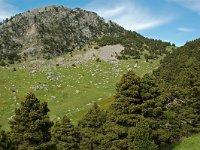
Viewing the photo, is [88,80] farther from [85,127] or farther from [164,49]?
[85,127]

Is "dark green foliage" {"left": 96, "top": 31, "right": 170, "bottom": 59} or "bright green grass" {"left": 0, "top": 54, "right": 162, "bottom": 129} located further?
"dark green foliage" {"left": 96, "top": 31, "right": 170, "bottom": 59}

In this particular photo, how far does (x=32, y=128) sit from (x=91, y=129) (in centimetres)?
1174

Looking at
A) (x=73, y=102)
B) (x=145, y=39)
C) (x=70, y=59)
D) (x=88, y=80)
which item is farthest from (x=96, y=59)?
(x=73, y=102)

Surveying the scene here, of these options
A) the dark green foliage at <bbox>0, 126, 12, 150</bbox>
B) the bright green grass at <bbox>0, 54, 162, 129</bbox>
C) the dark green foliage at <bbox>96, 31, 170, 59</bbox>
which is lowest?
the dark green foliage at <bbox>0, 126, 12, 150</bbox>

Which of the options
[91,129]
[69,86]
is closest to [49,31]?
[69,86]

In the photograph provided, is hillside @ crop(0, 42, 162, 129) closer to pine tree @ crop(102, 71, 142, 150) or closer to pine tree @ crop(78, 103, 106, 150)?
pine tree @ crop(78, 103, 106, 150)

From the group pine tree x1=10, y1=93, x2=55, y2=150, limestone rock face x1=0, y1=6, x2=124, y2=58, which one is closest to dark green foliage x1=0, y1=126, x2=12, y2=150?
pine tree x1=10, y1=93, x2=55, y2=150

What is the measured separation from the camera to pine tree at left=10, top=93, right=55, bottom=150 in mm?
41281

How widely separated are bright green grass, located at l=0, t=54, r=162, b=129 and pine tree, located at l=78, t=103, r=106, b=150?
21.9m

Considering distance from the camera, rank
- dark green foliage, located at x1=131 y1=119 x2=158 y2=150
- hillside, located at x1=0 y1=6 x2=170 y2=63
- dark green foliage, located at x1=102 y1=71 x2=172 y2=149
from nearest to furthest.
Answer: dark green foliage, located at x1=131 y1=119 x2=158 y2=150 < dark green foliage, located at x1=102 y1=71 x2=172 y2=149 < hillside, located at x1=0 y1=6 x2=170 y2=63

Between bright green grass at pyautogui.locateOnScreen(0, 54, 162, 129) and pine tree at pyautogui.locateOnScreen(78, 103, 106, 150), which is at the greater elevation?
bright green grass at pyautogui.locateOnScreen(0, 54, 162, 129)

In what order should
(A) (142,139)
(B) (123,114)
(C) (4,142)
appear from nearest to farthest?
(A) (142,139) → (C) (4,142) → (B) (123,114)

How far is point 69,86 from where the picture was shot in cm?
11312

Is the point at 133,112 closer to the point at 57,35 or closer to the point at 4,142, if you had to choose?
the point at 4,142
